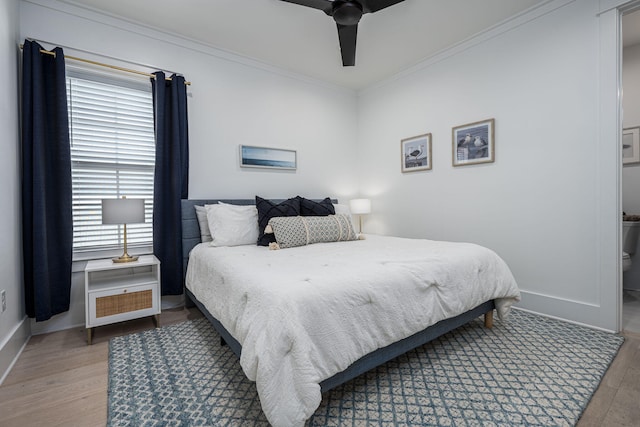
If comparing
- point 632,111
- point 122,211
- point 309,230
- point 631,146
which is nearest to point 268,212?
point 309,230

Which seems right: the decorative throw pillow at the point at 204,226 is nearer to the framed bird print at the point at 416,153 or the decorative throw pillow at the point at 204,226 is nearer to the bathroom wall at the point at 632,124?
the framed bird print at the point at 416,153

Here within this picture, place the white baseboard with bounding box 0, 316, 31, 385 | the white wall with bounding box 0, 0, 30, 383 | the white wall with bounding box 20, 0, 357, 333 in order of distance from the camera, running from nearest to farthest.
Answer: the white baseboard with bounding box 0, 316, 31, 385, the white wall with bounding box 0, 0, 30, 383, the white wall with bounding box 20, 0, 357, 333

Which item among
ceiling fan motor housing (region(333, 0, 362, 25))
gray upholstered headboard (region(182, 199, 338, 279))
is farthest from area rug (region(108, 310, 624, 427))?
ceiling fan motor housing (region(333, 0, 362, 25))

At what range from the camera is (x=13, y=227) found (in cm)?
212

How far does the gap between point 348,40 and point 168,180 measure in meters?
2.09

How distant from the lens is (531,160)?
273 centimetres

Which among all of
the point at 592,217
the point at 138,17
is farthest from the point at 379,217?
the point at 138,17

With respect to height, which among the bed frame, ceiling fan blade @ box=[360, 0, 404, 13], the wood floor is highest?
ceiling fan blade @ box=[360, 0, 404, 13]

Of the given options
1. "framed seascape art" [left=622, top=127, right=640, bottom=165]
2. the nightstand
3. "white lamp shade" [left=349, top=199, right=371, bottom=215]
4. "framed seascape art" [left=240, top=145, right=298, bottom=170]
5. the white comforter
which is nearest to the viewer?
the white comforter

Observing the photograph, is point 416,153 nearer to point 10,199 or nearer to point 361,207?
point 361,207

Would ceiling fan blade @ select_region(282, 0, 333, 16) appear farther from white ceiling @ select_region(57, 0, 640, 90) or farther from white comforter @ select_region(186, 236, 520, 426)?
white comforter @ select_region(186, 236, 520, 426)

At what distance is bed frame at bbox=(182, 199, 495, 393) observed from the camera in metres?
1.50

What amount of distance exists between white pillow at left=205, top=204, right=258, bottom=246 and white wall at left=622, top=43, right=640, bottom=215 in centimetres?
432

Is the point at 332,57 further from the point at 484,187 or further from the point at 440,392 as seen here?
the point at 440,392
